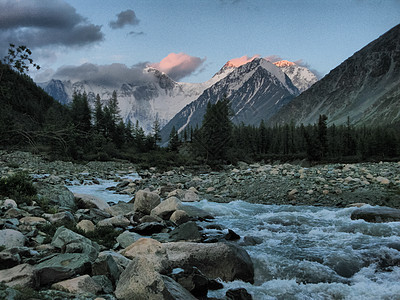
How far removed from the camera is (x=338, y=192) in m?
16.5

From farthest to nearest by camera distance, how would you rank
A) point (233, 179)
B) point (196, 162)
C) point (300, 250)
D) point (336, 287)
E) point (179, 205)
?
point (196, 162)
point (233, 179)
point (179, 205)
point (300, 250)
point (336, 287)

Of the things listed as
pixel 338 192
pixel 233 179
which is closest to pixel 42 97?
pixel 233 179

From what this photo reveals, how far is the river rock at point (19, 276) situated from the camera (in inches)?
162

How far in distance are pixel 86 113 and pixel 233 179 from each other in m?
53.3

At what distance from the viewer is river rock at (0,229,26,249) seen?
19.5 ft

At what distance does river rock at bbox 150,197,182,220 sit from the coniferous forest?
4010 mm

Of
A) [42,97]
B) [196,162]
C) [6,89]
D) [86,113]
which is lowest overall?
[196,162]

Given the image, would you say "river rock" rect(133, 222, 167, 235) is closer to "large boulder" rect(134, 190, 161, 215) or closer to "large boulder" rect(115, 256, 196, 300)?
"large boulder" rect(134, 190, 161, 215)

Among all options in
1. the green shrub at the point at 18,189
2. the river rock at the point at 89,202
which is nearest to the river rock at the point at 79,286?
the green shrub at the point at 18,189

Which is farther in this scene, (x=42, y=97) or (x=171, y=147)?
(x=42, y=97)

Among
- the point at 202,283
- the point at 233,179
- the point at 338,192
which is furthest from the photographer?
the point at 233,179

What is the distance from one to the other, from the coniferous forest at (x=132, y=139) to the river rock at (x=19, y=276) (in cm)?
194

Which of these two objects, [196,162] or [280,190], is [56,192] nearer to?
[280,190]

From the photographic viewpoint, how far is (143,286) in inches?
177
